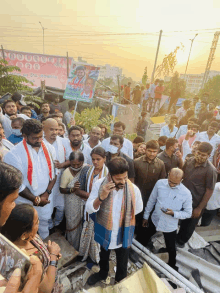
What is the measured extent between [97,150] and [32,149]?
90 centimetres

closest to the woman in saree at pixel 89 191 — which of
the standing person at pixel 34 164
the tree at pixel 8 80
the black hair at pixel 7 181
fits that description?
the standing person at pixel 34 164

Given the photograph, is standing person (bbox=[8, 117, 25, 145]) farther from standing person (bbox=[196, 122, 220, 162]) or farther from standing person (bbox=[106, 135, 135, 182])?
standing person (bbox=[196, 122, 220, 162])

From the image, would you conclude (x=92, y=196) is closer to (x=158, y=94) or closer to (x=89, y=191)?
(x=89, y=191)

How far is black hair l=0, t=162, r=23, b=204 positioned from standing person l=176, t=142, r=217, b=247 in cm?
259

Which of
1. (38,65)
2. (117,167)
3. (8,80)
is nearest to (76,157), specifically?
(117,167)

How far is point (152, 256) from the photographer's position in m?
2.57

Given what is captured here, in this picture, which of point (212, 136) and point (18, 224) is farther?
point (212, 136)

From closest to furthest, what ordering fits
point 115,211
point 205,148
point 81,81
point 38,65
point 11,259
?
point 11,259, point 115,211, point 205,148, point 81,81, point 38,65

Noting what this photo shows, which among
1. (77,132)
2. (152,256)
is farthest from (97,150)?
(152,256)

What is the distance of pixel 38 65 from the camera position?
10164 millimetres

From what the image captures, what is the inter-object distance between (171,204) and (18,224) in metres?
2.02

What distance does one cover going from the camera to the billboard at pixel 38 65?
10.0m

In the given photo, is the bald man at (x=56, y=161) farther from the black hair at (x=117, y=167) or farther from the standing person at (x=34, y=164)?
the black hair at (x=117, y=167)

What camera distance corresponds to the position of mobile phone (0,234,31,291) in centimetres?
95
